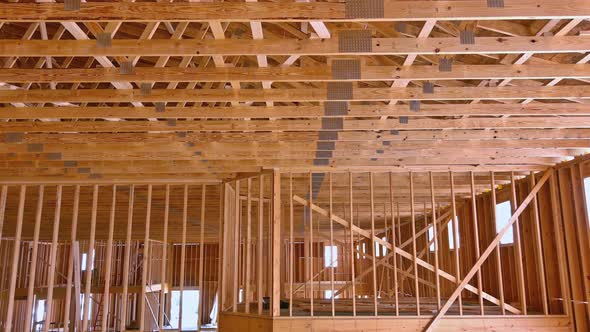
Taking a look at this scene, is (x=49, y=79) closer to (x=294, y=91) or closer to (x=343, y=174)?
(x=294, y=91)

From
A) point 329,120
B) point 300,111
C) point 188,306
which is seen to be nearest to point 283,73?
point 300,111

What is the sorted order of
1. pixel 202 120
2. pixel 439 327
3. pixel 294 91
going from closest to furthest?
pixel 294 91, pixel 202 120, pixel 439 327

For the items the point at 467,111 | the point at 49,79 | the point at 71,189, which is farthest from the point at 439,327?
the point at 71,189

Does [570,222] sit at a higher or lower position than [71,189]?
lower

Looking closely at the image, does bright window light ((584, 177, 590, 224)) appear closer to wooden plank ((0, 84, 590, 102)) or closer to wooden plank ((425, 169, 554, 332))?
wooden plank ((425, 169, 554, 332))

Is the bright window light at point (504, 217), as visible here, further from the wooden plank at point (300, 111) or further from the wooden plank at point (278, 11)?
the wooden plank at point (278, 11)

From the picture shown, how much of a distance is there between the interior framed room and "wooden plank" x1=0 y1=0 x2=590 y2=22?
1 cm

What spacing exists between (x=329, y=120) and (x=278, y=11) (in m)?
3.06

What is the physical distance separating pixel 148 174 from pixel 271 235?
296 centimetres

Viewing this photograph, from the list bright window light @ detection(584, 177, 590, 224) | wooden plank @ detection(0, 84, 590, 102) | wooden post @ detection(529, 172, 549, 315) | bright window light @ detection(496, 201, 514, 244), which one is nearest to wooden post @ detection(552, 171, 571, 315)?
wooden post @ detection(529, 172, 549, 315)

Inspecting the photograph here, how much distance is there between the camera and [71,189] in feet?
39.5

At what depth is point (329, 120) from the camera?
697 centimetres

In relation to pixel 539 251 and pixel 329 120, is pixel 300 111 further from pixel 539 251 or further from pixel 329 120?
pixel 539 251

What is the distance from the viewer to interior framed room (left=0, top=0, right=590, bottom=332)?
4.58m
